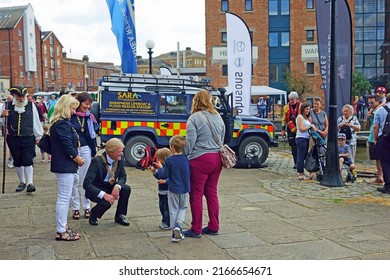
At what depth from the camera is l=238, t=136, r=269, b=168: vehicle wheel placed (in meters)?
12.1

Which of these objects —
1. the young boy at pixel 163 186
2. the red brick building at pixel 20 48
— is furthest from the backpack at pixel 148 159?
the red brick building at pixel 20 48

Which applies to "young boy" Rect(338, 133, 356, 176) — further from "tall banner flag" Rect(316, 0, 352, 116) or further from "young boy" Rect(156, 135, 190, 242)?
"young boy" Rect(156, 135, 190, 242)

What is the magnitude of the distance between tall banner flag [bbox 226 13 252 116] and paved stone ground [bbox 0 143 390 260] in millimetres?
6663

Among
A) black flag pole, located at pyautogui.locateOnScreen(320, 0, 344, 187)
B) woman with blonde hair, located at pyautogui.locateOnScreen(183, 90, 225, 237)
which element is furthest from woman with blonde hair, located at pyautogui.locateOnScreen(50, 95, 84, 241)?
black flag pole, located at pyautogui.locateOnScreen(320, 0, 344, 187)

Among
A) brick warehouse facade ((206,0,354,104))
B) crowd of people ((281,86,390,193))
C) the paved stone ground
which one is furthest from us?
brick warehouse facade ((206,0,354,104))

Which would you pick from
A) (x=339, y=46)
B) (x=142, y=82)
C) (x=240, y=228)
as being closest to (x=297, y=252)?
(x=240, y=228)

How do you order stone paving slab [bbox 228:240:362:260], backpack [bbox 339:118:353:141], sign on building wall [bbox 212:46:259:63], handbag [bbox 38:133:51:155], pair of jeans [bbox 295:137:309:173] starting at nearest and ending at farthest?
1. stone paving slab [bbox 228:240:362:260]
2. handbag [bbox 38:133:51:155]
3. backpack [bbox 339:118:353:141]
4. pair of jeans [bbox 295:137:309:173]
5. sign on building wall [bbox 212:46:259:63]

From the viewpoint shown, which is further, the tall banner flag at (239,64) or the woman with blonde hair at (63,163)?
the tall banner flag at (239,64)

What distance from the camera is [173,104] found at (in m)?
12.1

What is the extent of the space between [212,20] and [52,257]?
42.7 m

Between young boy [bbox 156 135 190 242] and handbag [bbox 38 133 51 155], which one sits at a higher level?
handbag [bbox 38 133 51 155]

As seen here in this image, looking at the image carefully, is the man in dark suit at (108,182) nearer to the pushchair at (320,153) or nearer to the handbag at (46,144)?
the handbag at (46,144)

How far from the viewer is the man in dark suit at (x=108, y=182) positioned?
19.3 ft

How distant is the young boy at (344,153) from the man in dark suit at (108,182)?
5.17 metres
